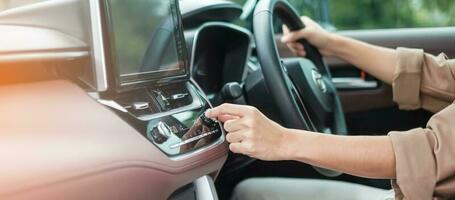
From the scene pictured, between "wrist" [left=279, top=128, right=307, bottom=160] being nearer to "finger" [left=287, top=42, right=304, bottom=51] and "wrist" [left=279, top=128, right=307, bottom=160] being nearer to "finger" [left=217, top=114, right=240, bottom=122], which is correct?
"finger" [left=217, top=114, right=240, bottom=122]

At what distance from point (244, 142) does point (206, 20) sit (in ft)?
1.56

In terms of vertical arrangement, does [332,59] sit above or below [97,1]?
below

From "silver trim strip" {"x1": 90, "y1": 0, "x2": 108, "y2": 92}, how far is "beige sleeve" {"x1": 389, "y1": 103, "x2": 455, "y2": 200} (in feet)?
1.41

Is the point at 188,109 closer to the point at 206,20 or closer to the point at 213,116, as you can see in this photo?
the point at 213,116

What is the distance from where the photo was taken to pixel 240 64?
4.31ft

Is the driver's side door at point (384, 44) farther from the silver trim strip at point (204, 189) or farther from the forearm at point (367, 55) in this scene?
the silver trim strip at point (204, 189)

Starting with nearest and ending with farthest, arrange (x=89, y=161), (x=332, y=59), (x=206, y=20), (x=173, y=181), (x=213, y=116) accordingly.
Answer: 1. (x=89, y=161)
2. (x=173, y=181)
3. (x=213, y=116)
4. (x=206, y=20)
5. (x=332, y=59)

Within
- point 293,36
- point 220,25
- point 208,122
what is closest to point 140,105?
point 208,122

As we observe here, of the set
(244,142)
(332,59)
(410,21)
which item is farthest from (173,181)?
(410,21)

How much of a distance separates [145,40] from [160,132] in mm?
159

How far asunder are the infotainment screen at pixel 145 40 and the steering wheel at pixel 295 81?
0.68ft

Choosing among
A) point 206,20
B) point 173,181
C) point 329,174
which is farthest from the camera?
point 206,20

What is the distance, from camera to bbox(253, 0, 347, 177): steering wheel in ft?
3.57

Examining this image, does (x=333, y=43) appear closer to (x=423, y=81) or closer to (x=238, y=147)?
(x=423, y=81)
